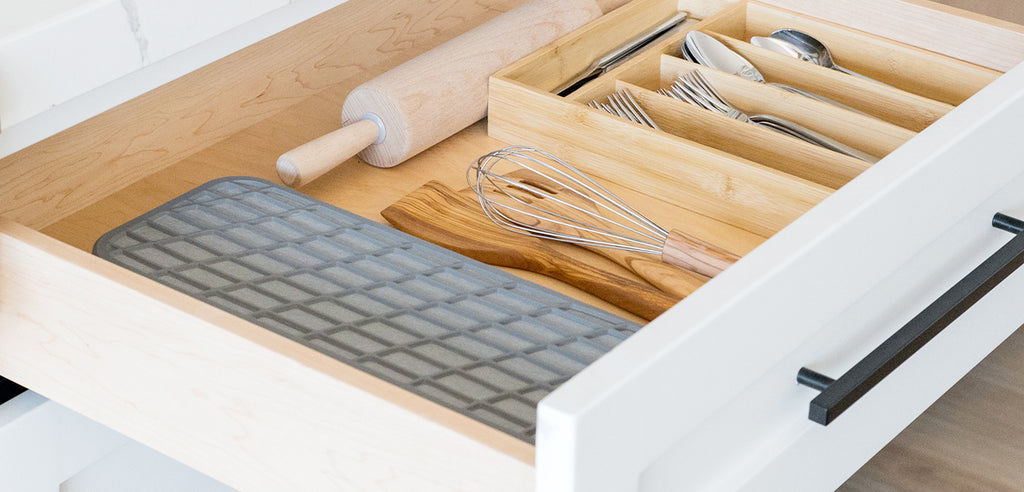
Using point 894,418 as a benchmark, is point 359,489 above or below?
above

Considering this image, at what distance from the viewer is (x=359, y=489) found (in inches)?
23.0

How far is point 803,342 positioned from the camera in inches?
24.3

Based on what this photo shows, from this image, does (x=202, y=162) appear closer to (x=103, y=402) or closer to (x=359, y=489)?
(x=103, y=402)

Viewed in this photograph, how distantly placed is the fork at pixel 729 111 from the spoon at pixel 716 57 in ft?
0.14

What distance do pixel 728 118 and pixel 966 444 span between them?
53 cm

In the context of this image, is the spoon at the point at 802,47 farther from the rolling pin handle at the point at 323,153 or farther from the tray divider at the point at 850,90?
the rolling pin handle at the point at 323,153

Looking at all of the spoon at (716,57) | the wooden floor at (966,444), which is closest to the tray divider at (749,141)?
the spoon at (716,57)

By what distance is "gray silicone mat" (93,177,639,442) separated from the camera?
66 cm

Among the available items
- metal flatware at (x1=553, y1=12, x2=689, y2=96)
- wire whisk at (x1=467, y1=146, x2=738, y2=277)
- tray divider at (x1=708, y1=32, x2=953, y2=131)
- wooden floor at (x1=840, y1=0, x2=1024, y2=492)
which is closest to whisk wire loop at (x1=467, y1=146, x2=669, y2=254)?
wire whisk at (x1=467, y1=146, x2=738, y2=277)

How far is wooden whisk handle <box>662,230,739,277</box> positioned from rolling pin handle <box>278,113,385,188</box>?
0.26 m

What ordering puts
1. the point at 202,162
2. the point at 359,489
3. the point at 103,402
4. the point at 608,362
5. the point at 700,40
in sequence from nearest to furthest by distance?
the point at 608,362, the point at 359,489, the point at 103,402, the point at 202,162, the point at 700,40

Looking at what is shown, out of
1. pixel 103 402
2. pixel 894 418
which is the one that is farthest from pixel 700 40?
pixel 103 402

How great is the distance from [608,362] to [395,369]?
21 centimetres

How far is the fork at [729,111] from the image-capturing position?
91 centimetres
